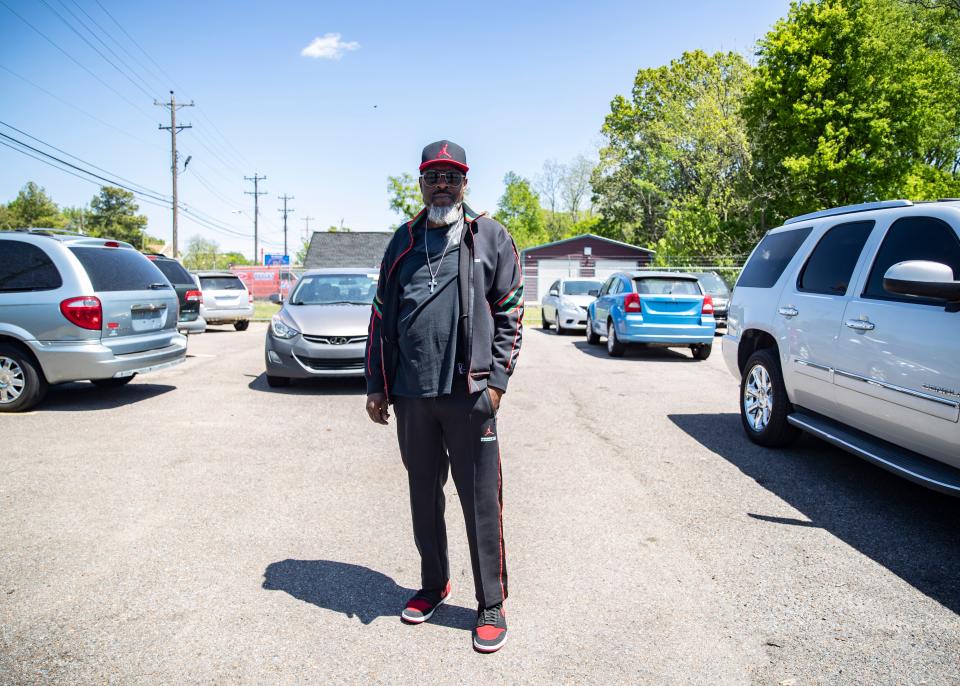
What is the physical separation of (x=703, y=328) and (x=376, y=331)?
10483 millimetres

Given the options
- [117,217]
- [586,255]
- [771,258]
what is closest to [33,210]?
[117,217]

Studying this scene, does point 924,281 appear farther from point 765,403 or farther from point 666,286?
point 666,286

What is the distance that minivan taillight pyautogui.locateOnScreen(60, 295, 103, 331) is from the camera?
284 inches

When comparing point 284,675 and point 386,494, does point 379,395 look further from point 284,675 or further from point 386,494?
point 386,494

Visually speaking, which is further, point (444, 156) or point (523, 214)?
point (523, 214)

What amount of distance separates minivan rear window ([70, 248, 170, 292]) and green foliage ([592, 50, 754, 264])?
3126cm

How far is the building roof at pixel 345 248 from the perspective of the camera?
47.8 meters

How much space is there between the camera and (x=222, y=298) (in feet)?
61.8

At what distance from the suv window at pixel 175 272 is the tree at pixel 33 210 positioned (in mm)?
87469

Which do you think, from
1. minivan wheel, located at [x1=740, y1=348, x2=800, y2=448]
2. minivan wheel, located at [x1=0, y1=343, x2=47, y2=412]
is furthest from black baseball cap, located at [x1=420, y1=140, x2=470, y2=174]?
minivan wheel, located at [x1=0, y1=343, x2=47, y2=412]

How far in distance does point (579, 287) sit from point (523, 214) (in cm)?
6220

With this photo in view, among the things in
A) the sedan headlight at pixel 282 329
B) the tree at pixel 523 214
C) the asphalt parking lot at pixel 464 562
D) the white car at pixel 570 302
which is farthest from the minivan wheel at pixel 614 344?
the tree at pixel 523 214

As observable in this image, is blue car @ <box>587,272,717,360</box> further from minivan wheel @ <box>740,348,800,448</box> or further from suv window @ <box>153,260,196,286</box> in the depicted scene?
suv window @ <box>153,260,196,286</box>

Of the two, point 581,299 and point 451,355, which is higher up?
point 581,299
